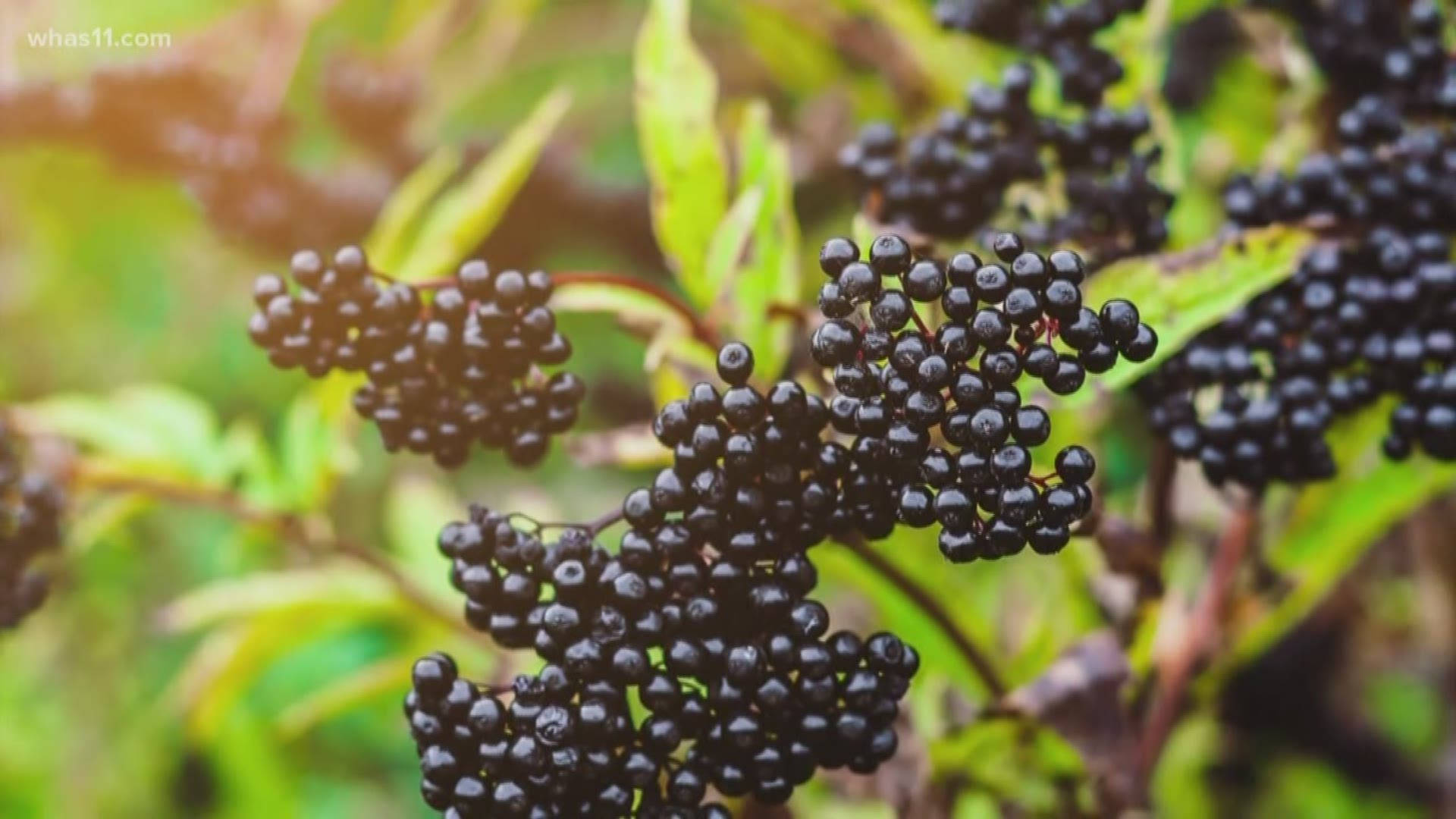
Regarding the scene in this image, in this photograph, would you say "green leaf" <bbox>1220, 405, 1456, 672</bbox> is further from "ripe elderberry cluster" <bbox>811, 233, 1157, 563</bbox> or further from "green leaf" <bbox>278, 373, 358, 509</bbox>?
"green leaf" <bbox>278, 373, 358, 509</bbox>

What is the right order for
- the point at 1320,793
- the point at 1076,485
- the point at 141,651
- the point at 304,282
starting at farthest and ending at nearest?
the point at 141,651, the point at 1320,793, the point at 304,282, the point at 1076,485

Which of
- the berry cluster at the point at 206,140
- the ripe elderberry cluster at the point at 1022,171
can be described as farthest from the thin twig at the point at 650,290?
the berry cluster at the point at 206,140

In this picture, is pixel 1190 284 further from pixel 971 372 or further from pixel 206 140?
pixel 206 140

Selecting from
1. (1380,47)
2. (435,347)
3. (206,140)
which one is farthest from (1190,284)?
(206,140)

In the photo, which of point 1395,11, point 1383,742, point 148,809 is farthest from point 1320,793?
point 148,809

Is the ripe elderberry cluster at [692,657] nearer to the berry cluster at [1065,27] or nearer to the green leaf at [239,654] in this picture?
the berry cluster at [1065,27]

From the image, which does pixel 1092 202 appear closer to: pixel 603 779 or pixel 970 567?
pixel 603 779
